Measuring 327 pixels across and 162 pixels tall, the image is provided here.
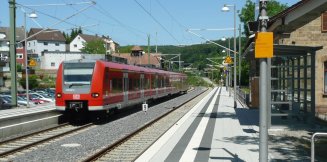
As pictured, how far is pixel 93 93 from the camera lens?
68.5ft

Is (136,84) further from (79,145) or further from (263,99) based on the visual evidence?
(263,99)

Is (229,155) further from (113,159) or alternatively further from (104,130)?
(104,130)

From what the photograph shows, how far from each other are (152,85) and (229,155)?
81.9 feet

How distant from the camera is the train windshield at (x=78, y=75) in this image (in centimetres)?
2114

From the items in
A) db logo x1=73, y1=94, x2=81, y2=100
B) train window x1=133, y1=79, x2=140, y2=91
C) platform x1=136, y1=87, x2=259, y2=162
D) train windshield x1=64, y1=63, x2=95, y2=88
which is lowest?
platform x1=136, y1=87, x2=259, y2=162

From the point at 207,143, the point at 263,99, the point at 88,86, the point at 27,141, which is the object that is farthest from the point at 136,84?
the point at 263,99

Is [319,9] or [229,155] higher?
[319,9]

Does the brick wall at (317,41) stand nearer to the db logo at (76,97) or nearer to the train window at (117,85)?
the train window at (117,85)

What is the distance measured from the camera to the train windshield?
21.1 meters

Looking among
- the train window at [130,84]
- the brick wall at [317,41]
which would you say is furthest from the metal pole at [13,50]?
the brick wall at [317,41]

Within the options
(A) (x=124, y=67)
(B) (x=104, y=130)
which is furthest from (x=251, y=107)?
(B) (x=104, y=130)

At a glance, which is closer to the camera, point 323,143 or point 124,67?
point 323,143

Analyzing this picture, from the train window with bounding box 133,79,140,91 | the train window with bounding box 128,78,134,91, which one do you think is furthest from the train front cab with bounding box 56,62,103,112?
the train window with bounding box 133,79,140,91

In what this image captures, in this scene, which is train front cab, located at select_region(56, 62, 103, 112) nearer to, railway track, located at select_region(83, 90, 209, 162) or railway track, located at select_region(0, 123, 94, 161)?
Result: railway track, located at select_region(0, 123, 94, 161)
